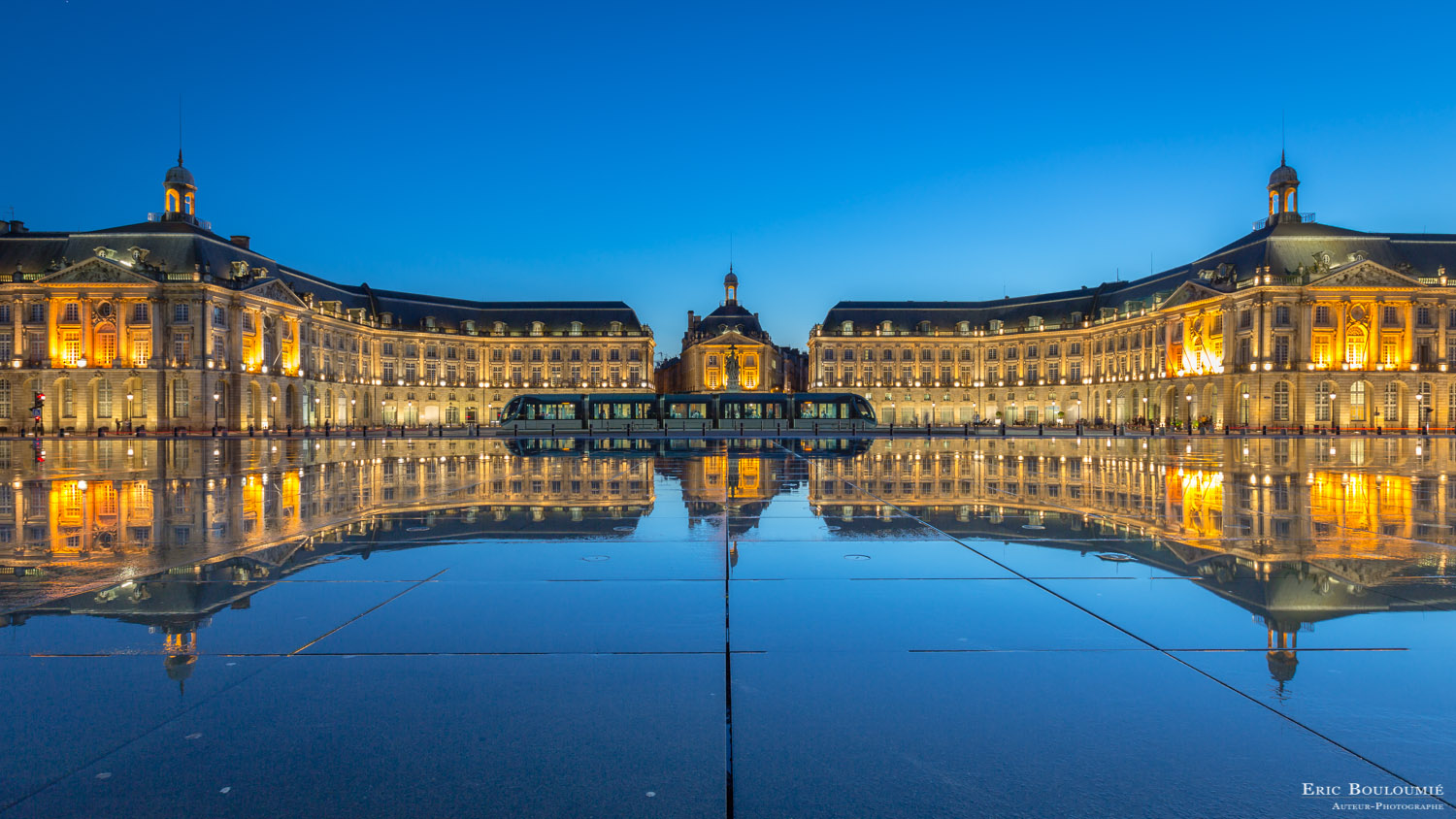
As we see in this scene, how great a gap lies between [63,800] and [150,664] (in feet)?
5.62

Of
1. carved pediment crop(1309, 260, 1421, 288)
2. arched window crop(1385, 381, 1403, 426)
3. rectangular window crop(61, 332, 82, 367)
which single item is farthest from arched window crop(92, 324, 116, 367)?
arched window crop(1385, 381, 1403, 426)

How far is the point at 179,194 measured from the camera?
78500mm

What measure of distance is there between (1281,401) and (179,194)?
11235 centimetres

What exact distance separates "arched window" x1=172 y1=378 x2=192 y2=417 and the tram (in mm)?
29936

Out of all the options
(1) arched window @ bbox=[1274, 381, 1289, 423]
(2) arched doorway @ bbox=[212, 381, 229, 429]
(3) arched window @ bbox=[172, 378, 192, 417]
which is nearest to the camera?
(3) arched window @ bbox=[172, 378, 192, 417]

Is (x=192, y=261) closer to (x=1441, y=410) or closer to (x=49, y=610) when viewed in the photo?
(x=49, y=610)

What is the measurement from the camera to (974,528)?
980 cm

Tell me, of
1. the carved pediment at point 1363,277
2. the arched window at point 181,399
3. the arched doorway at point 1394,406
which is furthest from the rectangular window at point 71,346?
the arched doorway at point 1394,406

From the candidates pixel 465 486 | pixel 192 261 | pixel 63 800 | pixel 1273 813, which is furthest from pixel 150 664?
pixel 192 261

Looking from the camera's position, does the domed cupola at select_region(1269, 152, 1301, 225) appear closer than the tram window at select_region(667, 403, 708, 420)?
No

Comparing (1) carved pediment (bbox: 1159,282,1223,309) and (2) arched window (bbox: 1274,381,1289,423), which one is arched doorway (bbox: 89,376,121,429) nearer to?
(1) carved pediment (bbox: 1159,282,1223,309)

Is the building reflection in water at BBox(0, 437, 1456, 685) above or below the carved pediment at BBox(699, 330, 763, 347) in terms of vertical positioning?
below

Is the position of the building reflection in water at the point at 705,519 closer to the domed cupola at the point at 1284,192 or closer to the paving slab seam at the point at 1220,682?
the paving slab seam at the point at 1220,682

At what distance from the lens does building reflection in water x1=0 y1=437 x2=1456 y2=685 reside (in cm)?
618
